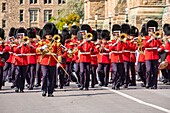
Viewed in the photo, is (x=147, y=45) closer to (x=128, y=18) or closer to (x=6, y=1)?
(x=128, y=18)

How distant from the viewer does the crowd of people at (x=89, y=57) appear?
1784 cm

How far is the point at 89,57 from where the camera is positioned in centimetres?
2006

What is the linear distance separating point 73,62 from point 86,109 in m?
9.16

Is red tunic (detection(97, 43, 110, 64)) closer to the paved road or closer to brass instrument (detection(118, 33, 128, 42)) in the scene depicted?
the paved road

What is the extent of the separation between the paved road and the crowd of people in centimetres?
57

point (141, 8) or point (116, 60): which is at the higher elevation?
point (141, 8)

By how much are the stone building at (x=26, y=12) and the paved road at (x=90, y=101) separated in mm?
88384

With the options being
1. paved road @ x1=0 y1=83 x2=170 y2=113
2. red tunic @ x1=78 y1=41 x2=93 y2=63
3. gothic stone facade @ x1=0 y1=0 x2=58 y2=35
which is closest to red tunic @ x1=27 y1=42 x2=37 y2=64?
paved road @ x1=0 y1=83 x2=170 y2=113

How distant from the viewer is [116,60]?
65.5 ft

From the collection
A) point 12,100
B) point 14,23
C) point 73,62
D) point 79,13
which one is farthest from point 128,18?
point 14,23

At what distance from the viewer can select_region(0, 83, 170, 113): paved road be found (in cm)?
1433

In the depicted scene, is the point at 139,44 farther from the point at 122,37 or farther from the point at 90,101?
the point at 90,101

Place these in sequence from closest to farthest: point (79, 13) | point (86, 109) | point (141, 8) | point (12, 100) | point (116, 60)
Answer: point (86, 109) < point (12, 100) < point (116, 60) < point (141, 8) < point (79, 13)

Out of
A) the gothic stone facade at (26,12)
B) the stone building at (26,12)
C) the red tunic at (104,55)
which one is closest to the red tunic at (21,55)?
the red tunic at (104,55)
